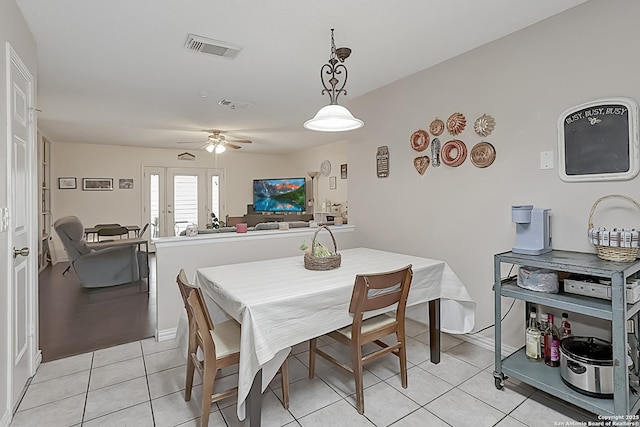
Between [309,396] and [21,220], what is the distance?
2.14 m

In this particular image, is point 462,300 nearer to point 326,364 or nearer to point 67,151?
point 326,364

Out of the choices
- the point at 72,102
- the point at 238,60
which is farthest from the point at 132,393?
the point at 72,102

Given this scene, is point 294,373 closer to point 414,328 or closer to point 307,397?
point 307,397

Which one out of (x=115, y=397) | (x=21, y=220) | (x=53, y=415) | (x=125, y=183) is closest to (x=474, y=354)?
(x=115, y=397)

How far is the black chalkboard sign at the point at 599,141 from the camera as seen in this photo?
192cm

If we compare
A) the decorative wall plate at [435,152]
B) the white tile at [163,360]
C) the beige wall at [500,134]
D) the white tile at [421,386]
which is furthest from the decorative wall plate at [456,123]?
the white tile at [163,360]

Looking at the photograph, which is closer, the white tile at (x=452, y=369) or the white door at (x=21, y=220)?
the white door at (x=21, y=220)

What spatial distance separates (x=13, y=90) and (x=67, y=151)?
235 inches

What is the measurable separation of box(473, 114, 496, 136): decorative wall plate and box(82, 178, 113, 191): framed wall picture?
7342mm

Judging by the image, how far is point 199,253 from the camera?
10.2 ft

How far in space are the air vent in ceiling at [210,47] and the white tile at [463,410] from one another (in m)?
2.91

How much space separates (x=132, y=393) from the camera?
6.93ft

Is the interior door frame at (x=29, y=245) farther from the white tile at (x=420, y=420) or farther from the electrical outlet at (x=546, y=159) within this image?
the electrical outlet at (x=546, y=159)

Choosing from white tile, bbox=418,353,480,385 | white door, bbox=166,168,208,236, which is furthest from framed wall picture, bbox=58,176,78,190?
white tile, bbox=418,353,480,385
